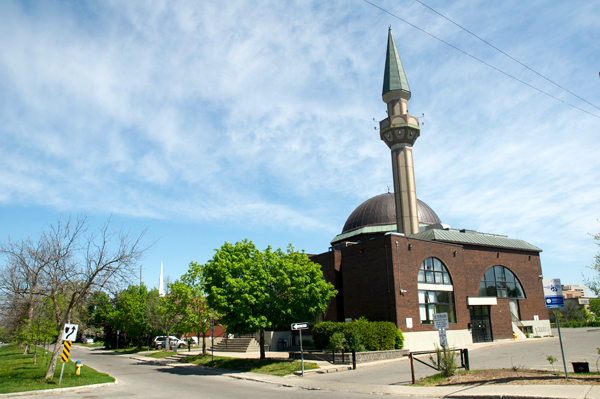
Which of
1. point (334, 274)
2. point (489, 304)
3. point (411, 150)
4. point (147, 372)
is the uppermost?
point (411, 150)

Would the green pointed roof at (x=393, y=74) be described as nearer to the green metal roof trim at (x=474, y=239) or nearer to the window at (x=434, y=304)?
the green metal roof trim at (x=474, y=239)

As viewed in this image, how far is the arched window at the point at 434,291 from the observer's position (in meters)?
30.7

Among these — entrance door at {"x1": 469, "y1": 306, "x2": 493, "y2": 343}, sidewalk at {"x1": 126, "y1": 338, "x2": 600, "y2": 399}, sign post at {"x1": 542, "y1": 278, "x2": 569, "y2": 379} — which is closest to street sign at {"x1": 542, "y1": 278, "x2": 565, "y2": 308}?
sign post at {"x1": 542, "y1": 278, "x2": 569, "y2": 379}

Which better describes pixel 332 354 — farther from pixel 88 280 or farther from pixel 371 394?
pixel 88 280

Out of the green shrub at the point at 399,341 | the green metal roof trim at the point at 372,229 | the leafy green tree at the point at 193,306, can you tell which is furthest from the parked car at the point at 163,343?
the green shrub at the point at 399,341

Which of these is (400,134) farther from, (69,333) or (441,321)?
(69,333)

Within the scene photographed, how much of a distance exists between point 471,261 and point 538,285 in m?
10.6

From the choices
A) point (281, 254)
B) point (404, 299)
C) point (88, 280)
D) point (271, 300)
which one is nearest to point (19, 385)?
point (88, 280)

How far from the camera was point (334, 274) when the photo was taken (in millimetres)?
34812

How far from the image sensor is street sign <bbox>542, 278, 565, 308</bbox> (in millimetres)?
14039

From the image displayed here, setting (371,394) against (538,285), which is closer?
(371,394)

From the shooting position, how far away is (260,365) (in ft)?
76.8

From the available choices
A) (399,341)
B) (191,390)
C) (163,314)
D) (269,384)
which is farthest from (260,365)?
(163,314)

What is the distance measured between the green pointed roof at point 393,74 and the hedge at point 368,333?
24.5 metres
